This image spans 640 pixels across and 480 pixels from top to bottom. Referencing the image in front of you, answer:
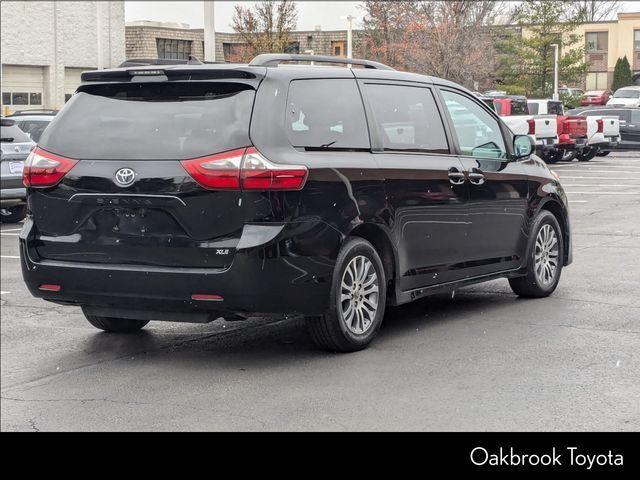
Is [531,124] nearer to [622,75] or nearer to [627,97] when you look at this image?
[627,97]

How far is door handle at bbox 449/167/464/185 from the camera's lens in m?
8.27

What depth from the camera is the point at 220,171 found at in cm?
661

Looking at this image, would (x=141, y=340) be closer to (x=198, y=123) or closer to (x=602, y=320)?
(x=198, y=123)

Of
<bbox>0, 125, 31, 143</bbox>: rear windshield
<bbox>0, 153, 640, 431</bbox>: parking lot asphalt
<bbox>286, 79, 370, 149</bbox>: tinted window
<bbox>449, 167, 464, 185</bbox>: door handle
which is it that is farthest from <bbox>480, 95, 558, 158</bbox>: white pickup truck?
<bbox>286, 79, 370, 149</bbox>: tinted window

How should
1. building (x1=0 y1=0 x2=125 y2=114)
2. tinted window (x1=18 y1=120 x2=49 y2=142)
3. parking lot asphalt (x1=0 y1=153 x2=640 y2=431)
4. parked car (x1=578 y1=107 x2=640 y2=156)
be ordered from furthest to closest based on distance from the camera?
building (x1=0 y1=0 x2=125 y2=114) → parked car (x1=578 y1=107 x2=640 y2=156) → tinted window (x1=18 y1=120 x2=49 y2=142) → parking lot asphalt (x1=0 y1=153 x2=640 y2=431)

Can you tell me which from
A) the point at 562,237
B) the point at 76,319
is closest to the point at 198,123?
the point at 76,319

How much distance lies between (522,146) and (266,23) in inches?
1636

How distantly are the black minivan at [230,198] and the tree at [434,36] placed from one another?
124 feet

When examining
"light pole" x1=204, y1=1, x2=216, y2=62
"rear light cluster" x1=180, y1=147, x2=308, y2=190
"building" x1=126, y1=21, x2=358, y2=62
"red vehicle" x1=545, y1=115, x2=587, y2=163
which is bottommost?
"red vehicle" x1=545, y1=115, x2=587, y2=163

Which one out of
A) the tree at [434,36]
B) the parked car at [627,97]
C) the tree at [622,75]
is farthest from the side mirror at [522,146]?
the tree at [622,75]

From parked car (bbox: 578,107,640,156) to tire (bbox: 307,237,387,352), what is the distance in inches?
1350

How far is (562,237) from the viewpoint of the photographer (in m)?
9.87

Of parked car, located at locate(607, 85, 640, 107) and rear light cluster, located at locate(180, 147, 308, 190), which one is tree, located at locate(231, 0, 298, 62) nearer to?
parked car, located at locate(607, 85, 640, 107)

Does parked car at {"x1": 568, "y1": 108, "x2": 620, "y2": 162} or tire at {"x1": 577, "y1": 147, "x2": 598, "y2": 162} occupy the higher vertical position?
parked car at {"x1": 568, "y1": 108, "x2": 620, "y2": 162}
